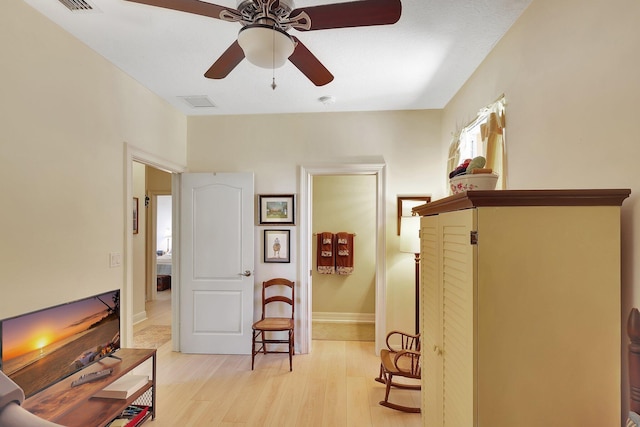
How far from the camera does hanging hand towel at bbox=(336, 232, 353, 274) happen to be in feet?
15.0

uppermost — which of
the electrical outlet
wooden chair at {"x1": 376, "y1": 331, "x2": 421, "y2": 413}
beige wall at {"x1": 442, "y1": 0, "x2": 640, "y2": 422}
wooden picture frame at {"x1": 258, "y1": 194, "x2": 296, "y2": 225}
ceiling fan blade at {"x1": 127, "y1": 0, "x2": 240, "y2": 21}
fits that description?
ceiling fan blade at {"x1": 127, "y1": 0, "x2": 240, "y2": 21}

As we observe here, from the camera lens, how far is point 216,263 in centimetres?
345

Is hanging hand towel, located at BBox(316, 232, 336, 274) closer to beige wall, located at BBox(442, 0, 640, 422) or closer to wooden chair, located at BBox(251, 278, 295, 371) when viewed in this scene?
wooden chair, located at BBox(251, 278, 295, 371)

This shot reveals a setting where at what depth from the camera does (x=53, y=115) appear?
1.92 meters

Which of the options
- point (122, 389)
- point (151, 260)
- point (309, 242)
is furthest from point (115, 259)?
point (151, 260)

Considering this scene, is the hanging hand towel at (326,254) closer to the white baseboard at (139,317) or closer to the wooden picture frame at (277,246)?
the wooden picture frame at (277,246)

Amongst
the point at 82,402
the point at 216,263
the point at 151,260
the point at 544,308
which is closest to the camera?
the point at 544,308

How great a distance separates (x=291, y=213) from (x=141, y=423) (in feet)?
7.21

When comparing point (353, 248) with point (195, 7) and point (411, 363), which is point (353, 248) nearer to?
point (411, 363)

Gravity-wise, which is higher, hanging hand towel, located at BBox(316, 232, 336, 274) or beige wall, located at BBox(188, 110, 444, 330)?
beige wall, located at BBox(188, 110, 444, 330)

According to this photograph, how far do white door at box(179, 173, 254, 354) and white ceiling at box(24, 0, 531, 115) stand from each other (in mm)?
967

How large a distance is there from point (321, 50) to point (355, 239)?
2.95m

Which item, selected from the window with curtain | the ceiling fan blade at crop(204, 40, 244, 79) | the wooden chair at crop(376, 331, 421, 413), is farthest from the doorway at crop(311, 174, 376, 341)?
the ceiling fan blade at crop(204, 40, 244, 79)

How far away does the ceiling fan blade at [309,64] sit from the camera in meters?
1.66
